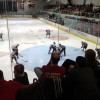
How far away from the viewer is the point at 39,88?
1.92 meters

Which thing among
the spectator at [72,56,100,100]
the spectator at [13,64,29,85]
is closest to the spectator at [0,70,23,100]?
the spectator at [13,64,29,85]

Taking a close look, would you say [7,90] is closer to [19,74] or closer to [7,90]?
[7,90]

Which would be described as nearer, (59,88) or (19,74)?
→ (59,88)

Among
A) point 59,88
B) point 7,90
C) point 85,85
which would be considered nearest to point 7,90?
point 7,90

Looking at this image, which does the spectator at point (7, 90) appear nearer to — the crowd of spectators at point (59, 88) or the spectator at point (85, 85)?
the crowd of spectators at point (59, 88)

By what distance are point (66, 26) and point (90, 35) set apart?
91.2 inches

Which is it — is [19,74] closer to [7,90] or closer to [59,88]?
[7,90]

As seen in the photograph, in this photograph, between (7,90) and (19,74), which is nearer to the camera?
(7,90)

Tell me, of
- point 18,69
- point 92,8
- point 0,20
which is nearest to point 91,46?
point 92,8

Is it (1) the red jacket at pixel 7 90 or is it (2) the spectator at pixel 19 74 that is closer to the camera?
(1) the red jacket at pixel 7 90

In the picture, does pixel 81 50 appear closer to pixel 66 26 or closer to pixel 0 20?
pixel 66 26

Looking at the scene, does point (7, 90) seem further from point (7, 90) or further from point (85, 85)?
point (85, 85)

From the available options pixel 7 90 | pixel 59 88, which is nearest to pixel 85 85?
pixel 59 88

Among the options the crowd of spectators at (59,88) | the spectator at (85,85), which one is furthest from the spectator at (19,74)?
the spectator at (85,85)
